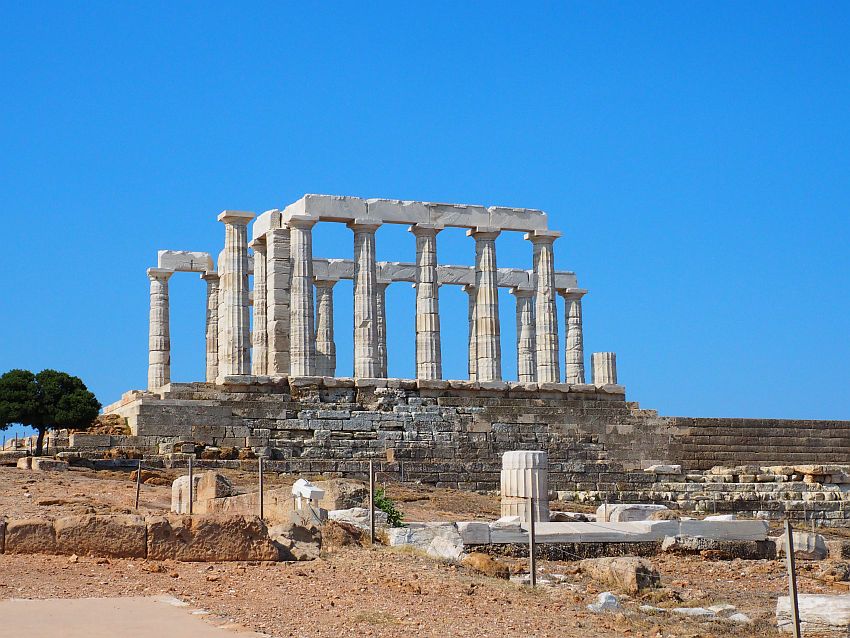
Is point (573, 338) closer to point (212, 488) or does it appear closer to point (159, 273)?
point (159, 273)

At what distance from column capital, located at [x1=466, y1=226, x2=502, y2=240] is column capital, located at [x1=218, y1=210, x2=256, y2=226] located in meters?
7.74

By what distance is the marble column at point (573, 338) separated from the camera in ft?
167

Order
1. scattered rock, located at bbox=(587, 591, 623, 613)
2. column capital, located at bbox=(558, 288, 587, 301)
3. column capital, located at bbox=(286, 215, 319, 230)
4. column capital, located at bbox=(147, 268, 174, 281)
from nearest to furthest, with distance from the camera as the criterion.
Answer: scattered rock, located at bbox=(587, 591, 623, 613) < column capital, located at bbox=(286, 215, 319, 230) < column capital, located at bbox=(147, 268, 174, 281) < column capital, located at bbox=(558, 288, 587, 301)

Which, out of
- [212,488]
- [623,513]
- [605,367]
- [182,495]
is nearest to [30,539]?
[212,488]

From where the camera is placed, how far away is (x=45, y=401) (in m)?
34.6

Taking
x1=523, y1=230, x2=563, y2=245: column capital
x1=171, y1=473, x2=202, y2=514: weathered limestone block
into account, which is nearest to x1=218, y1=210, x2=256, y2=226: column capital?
x1=523, y1=230, x2=563, y2=245: column capital

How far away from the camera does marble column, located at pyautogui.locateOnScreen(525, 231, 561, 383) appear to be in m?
45.0

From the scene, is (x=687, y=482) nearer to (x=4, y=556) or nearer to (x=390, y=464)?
(x=390, y=464)

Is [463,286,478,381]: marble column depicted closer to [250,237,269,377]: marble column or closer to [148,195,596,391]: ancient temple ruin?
[148,195,596,391]: ancient temple ruin

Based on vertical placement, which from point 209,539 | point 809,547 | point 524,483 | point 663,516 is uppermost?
point 524,483

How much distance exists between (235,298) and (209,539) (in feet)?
86.8

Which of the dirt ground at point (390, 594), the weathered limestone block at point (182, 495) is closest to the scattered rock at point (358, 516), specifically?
the dirt ground at point (390, 594)

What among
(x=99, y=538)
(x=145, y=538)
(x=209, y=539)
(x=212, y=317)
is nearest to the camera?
(x=99, y=538)

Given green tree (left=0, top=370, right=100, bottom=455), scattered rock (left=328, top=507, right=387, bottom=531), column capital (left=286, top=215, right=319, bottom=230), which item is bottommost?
scattered rock (left=328, top=507, right=387, bottom=531)
